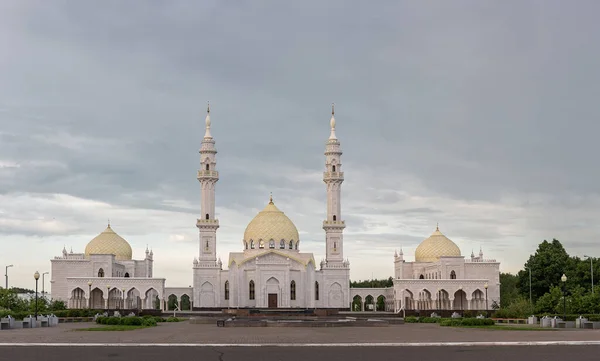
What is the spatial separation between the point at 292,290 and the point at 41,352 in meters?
69.6

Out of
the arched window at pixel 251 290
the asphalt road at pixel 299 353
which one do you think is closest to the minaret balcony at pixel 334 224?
the arched window at pixel 251 290

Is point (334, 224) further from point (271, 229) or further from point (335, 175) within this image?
point (271, 229)

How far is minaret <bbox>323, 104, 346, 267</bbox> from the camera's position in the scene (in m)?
99.4

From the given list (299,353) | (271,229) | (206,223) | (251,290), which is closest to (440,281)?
(271,229)

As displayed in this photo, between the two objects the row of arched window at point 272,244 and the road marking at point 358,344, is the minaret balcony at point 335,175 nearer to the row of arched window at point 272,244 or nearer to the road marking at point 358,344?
the row of arched window at point 272,244

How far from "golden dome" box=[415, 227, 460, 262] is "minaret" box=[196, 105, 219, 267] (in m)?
27.3

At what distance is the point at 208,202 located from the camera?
3939 inches

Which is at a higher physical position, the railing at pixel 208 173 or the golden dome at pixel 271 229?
the railing at pixel 208 173

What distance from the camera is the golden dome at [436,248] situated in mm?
104812

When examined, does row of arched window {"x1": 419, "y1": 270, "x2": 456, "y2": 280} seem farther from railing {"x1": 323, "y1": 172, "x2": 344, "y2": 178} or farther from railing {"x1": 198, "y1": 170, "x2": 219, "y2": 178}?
railing {"x1": 198, "y1": 170, "x2": 219, "y2": 178}

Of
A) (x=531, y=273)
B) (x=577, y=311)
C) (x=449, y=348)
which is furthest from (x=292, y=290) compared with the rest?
(x=449, y=348)

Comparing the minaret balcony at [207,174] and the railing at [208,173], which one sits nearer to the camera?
the minaret balcony at [207,174]

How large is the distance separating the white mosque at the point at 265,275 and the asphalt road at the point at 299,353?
65.2 m

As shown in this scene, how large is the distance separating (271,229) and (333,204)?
821 centimetres
